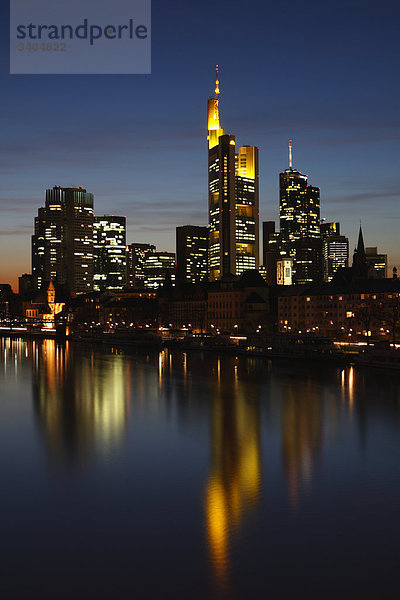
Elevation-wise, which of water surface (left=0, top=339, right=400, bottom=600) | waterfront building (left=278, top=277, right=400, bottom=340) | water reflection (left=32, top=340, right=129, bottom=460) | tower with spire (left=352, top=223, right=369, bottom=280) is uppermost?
tower with spire (left=352, top=223, right=369, bottom=280)

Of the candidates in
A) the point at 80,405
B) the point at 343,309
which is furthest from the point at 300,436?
the point at 343,309

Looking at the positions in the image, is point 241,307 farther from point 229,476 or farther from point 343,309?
point 229,476

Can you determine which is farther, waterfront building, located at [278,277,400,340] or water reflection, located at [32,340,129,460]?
waterfront building, located at [278,277,400,340]

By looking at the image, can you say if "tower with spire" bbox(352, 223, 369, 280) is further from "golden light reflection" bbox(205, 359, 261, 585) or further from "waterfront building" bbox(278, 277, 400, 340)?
"golden light reflection" bbox(205, 359, 261, 585)

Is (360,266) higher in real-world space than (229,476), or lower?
higher

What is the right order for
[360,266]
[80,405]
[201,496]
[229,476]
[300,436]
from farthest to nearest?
[360,266] < [80,405] < [300,436] < [229,476] < [201,496]

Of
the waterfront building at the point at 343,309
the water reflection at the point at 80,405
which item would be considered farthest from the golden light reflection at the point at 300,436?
the waterfront building at the point at 343,309

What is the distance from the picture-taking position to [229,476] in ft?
91.9

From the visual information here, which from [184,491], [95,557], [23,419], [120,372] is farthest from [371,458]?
[120,372]

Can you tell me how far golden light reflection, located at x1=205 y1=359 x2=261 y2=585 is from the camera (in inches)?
819

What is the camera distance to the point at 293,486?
26.5 m

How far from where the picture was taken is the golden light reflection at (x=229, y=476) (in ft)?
68.3

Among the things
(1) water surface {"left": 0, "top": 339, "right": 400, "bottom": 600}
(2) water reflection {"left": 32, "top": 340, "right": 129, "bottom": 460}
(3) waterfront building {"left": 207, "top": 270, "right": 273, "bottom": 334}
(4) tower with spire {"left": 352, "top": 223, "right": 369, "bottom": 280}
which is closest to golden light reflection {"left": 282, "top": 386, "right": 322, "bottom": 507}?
(1) water surface {"left": 0, "top": 339, "right": 400, "bottom": 600}

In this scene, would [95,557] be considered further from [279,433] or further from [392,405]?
[392,405]
